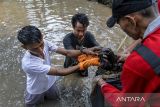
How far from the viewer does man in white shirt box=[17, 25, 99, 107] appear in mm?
3652

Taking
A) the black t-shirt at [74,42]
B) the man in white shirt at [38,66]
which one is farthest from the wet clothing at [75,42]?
the man in white shirt at [38,66]

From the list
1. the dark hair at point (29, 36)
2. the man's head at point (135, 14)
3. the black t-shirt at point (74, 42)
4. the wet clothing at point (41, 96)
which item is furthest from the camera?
the black t-shirt at point (74, 42)

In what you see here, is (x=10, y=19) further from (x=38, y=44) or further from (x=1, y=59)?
(x=38, y=44)

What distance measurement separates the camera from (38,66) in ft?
12.4

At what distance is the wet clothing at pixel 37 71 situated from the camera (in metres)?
3.78

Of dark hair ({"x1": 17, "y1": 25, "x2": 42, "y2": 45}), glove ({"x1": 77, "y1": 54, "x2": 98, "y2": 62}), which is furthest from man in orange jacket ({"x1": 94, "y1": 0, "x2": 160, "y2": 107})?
glove ({"x1": 77, "y1": 54, "x2": 98, "y2": 62})

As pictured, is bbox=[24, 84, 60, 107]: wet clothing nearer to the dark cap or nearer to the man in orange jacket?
the man in orange jacket

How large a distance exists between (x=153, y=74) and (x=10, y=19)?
6725 millimetres

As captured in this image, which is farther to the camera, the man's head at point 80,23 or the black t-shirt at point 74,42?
the black t-shirt at point 74,42

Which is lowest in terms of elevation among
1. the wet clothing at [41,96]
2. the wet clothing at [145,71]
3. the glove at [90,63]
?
the wet clothing at [41,96]

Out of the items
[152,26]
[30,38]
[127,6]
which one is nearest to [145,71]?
[152,26]

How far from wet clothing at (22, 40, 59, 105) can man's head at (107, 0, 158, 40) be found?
1861 millimetres

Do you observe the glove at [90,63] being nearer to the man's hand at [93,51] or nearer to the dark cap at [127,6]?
the man's hand at [93,51]

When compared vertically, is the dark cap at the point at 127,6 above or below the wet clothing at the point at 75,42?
above
